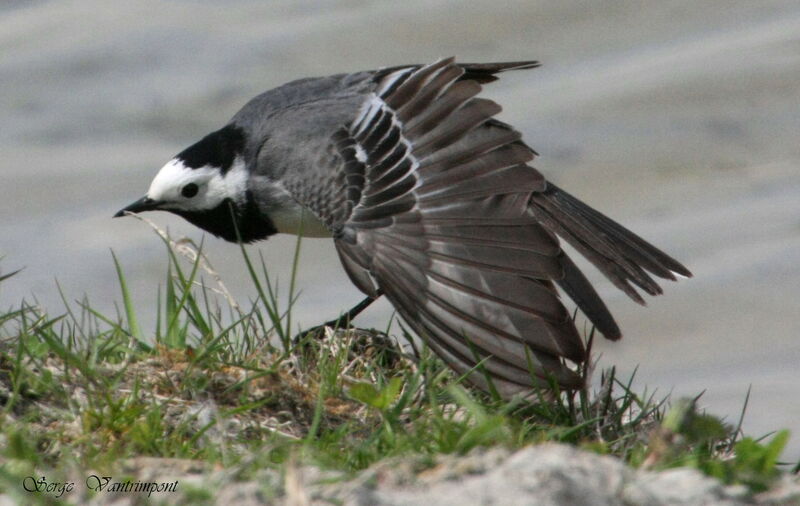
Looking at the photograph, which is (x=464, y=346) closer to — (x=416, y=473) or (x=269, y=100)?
(x=416, y=473)

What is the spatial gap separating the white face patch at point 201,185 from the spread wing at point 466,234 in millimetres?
744

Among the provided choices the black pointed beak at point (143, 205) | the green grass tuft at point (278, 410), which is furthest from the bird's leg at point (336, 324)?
the black pointed beak at point (143, 205)

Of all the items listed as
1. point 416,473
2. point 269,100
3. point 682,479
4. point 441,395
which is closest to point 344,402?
point 441,395

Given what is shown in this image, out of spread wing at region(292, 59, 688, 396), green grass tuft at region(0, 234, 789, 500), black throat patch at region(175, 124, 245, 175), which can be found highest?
black throat patch at region(175, 124, 245, 175)

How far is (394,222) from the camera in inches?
202

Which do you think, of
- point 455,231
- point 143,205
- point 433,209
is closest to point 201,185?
point 143,205

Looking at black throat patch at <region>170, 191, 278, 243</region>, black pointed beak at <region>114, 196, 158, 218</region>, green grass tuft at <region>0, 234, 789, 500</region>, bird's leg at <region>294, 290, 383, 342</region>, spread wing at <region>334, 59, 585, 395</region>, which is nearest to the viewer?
green grass tuft at <region>0, 234, 789, 500</region>

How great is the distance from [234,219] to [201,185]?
1.07ft

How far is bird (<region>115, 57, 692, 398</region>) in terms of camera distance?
453 cm

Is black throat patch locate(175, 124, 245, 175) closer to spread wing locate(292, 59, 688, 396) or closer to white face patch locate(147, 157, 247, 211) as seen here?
white face patch locate(147, 157, 247, 211)

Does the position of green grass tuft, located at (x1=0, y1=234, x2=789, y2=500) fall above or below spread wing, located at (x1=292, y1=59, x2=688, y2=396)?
below

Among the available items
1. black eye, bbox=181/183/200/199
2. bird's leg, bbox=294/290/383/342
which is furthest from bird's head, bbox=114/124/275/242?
bird's leg, bbox=294/290/383/342

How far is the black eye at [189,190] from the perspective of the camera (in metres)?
6.34

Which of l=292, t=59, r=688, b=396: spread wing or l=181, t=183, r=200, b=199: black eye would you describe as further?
l=181, t=183, r=200, b=199: black eye
